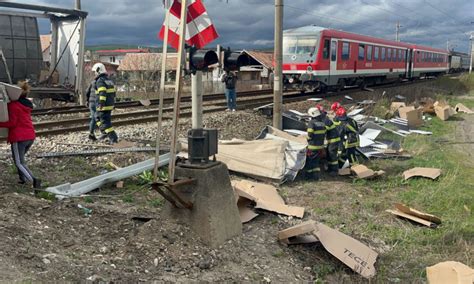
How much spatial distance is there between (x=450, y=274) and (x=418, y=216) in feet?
8.20

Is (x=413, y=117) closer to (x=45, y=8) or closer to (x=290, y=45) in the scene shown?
(x=290, y=45)

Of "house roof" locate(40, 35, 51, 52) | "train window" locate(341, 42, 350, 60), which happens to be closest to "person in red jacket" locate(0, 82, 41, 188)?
"house roof" locate(40, 35, 51, 52)

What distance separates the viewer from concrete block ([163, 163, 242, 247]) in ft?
15.4

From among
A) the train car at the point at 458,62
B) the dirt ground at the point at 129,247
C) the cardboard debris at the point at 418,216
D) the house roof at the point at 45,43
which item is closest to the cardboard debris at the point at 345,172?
the cardboard debris at the point at 418,216

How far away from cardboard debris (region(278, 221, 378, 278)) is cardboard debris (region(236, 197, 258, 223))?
2.14 feet

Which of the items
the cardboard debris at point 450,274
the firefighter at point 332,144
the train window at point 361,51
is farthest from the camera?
the train window at point 361,51

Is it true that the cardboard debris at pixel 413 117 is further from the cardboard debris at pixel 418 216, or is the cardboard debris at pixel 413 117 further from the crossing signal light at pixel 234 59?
the crossing signal light at pixel 234 59

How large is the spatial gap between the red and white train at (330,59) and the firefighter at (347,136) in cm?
923

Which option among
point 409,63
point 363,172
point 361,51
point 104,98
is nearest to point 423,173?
point 363,172

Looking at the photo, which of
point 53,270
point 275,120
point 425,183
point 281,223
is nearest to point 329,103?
point 275,120

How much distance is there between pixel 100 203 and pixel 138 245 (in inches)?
63.6

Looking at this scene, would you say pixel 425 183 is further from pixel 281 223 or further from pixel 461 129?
pixel 461 129

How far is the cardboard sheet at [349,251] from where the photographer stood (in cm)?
509

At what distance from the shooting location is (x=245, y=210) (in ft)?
20.2
